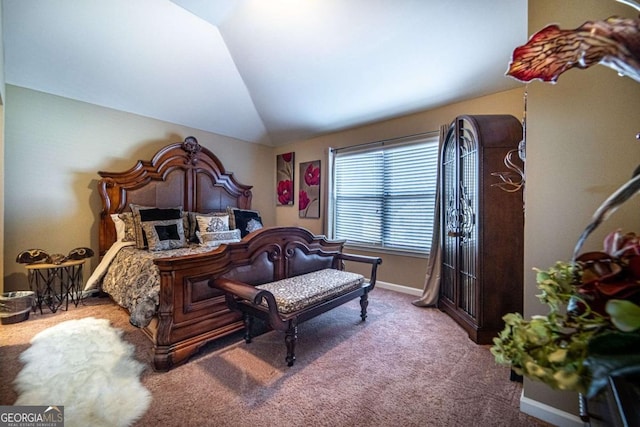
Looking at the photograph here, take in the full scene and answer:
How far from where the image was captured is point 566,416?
132cm

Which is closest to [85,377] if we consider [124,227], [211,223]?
[124,227]

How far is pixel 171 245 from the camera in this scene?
3027 millimetres

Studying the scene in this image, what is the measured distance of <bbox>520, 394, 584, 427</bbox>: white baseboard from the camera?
4.25 feet

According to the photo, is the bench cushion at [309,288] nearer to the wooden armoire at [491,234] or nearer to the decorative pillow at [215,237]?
the wooden armoire at [491,234]

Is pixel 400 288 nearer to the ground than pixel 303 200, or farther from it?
nearer to the ground

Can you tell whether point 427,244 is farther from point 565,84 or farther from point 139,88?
point 139,88

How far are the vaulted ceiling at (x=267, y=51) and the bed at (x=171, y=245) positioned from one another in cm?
Result: 94

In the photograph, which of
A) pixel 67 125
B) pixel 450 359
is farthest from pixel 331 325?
pixel 67 125

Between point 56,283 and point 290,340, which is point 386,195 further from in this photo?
point 56,283

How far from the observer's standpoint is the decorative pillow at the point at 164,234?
9.60 feet

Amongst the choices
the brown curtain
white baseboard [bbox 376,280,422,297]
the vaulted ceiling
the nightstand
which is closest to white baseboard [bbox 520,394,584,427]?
the brown curtain

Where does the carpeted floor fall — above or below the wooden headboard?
below

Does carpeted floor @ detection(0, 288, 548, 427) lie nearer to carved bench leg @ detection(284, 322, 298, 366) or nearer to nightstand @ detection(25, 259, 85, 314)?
carved bench leg @ detection(284, 322, 298, 366)

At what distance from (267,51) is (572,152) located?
3.28 m
